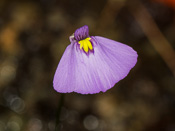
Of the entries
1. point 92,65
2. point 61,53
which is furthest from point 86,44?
point 61,53

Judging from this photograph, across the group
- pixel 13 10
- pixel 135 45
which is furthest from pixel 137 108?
pixel 13 10

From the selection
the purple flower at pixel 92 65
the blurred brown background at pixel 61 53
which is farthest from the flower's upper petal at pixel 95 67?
the blurred brown background at pixel 61 53

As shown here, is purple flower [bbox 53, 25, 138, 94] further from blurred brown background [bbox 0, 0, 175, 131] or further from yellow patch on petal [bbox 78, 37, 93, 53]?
blurred brown background [bbox 0, 0, 175, 131]

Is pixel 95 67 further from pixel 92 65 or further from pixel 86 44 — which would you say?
pixel 86 44

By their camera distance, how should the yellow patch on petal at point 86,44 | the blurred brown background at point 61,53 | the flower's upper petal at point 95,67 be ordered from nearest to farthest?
the flower's upper petal at point 95,67, the yellow patch on petal at point 86,44, the blurred brown background at point 61,53

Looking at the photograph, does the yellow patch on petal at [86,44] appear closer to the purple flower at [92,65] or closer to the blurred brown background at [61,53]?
the purple flower at [92,65]

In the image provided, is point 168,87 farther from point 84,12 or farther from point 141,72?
point 84,12

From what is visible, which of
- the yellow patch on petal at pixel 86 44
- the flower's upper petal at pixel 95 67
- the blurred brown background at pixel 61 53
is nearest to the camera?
the flower's upper petal at pixel 95 67
